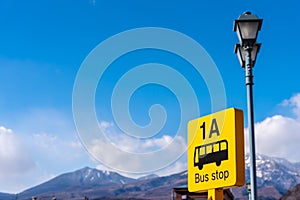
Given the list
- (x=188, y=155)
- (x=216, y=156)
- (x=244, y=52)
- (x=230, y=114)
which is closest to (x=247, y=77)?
(x=244, y=52)

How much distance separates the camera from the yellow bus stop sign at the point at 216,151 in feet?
40.8

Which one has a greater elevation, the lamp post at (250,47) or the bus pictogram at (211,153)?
the lamp post at (250,47)

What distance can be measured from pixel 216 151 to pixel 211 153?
0.60 ft

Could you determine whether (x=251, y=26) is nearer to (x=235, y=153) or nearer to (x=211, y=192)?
(x=235, y=153)

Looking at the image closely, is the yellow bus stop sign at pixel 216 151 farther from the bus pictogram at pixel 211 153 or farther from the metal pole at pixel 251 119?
the metal pole at pixel 251 119

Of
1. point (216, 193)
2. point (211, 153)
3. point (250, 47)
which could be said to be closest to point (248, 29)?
point (250, 47)

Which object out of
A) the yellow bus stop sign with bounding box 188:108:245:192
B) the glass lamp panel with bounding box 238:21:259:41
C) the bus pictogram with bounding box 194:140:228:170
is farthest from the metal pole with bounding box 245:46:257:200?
the bus pictogram with bounding box 194:140:228:170

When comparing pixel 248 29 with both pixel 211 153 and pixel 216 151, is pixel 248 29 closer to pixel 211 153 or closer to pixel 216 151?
pixel 216 151

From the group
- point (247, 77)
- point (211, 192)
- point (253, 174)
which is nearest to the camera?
point (253, 174)

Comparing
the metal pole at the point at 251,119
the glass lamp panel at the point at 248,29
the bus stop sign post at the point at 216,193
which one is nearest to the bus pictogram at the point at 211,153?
the bus stop sign post at the point at 216,193

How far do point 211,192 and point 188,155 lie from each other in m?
1.16

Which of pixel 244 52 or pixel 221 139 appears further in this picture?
pixel 221 139

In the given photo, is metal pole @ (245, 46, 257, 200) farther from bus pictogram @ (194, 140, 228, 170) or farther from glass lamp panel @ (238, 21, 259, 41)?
bus pictogram @ (194, 140, 228, 170)

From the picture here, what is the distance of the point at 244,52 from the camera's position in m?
11.6
